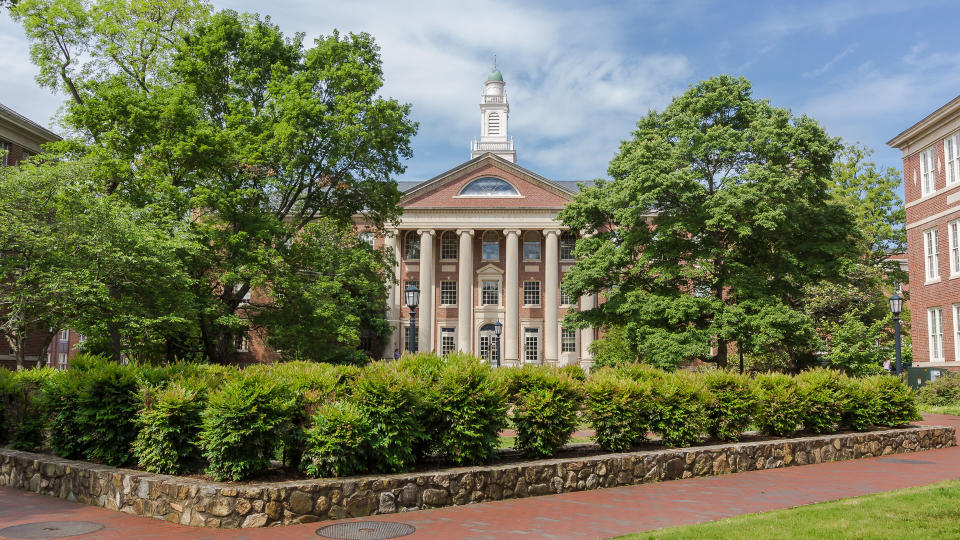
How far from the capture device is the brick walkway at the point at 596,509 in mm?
7449

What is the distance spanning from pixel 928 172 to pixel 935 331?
7.43 metres

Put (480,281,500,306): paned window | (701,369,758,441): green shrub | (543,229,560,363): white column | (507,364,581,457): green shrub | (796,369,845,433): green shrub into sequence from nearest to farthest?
(507,364,581,457): green shrub
(701,369,758,441): green shrub
(796,369,845,433): green shrub
(543,229,560,363): white column
(480,281,500,306): paned window

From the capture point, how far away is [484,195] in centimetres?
5647

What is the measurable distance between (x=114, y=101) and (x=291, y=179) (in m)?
6.51

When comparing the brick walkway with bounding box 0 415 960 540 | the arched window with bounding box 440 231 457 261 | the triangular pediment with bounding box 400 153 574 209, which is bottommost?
the brick walkway with bounding box 0 415 960 540

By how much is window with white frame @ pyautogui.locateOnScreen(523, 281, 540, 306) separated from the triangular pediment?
6305 mm

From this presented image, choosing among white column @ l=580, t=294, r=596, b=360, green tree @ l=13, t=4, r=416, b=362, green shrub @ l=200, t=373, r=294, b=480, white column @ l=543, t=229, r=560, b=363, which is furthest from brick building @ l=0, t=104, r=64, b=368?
white column @ l=580, t=294, r=596, b=360

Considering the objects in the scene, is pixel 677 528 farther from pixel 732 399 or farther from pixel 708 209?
pixel 708 209

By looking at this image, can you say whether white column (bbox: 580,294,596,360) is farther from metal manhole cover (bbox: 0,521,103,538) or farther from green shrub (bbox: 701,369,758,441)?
metal manhole cover (bbox: 0,521,103,538)

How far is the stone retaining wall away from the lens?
7.74 metres

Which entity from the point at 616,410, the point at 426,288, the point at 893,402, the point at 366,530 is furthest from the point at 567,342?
the point at 366,530

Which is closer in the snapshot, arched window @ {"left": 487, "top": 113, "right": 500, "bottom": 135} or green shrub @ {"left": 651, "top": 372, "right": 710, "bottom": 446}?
green shrub @ {"left": 651, "top": 372, "right": 710, "bottom": 446}

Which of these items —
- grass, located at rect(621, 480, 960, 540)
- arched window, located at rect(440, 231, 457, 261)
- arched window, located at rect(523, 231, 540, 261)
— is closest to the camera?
grass, located at rect(621, 480, 960, 540)

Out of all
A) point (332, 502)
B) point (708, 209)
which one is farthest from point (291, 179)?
point (332, 502)
